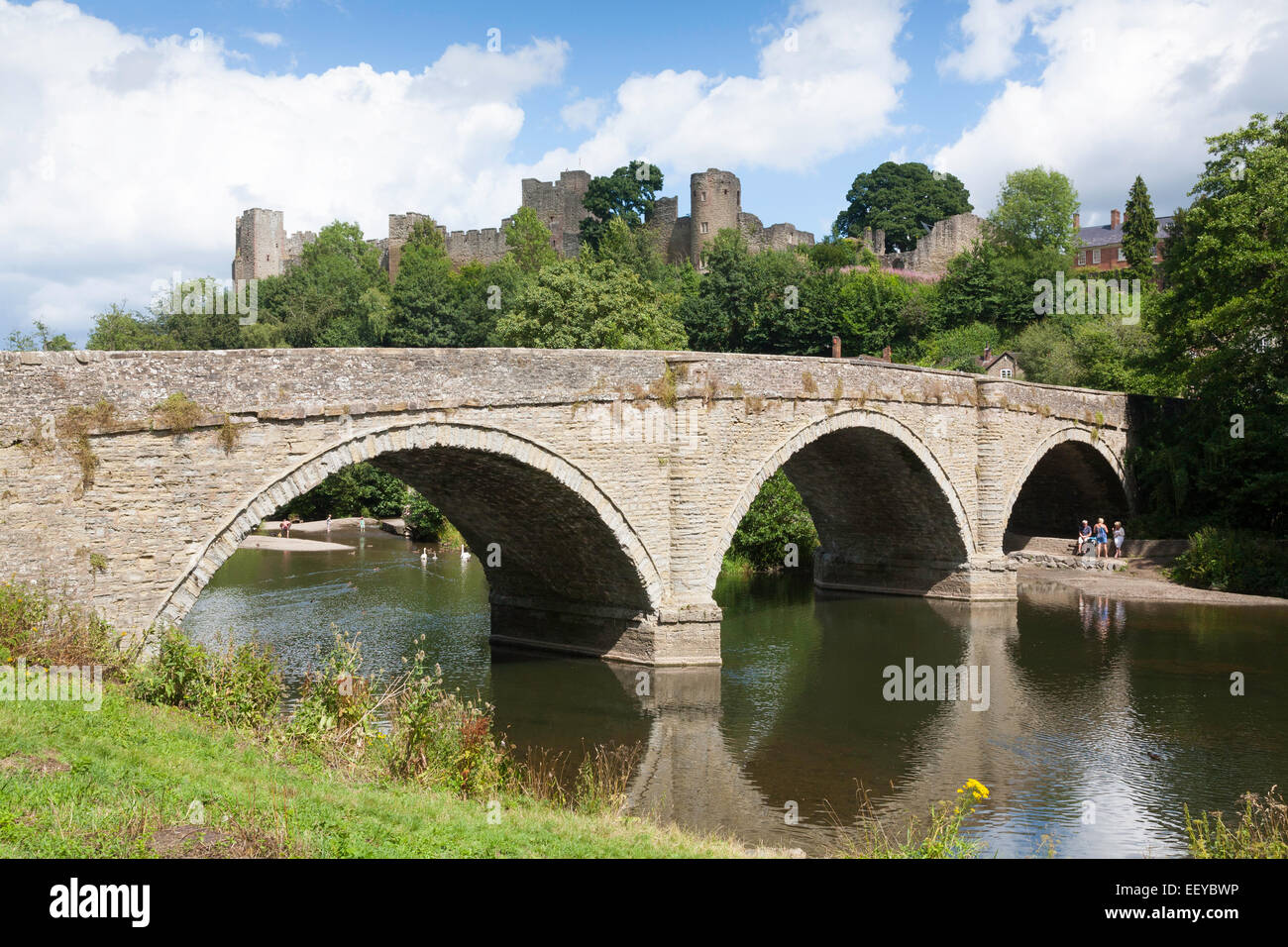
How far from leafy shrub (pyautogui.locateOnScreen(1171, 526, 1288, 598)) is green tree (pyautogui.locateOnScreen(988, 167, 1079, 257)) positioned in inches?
1251

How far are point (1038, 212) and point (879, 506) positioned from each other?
121 ft

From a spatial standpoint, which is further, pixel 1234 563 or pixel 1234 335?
pixel 1234 335

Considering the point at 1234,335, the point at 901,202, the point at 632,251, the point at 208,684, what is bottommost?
the point at 208,684

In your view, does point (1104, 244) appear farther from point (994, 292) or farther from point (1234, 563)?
point (1234, 563)

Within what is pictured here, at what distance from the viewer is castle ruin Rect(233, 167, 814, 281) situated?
59156 millimetres

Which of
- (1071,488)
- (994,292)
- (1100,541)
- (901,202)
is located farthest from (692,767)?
(901,202)

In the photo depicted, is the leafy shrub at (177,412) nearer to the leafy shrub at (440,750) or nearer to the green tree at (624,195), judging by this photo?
the leafy shrub at (440,750)

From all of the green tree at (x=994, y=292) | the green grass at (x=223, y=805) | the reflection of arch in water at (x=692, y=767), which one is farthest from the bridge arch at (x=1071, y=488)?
the green grass at (x=223, y=805)

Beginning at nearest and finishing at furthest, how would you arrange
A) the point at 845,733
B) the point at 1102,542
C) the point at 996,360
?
1. the point at 845,733
2. the point at 1102,542
3. the point at 996,360

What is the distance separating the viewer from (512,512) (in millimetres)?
16500

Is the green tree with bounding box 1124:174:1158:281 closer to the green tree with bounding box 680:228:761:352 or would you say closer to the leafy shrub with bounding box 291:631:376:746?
the green tree with bounding box 680:228:761:352

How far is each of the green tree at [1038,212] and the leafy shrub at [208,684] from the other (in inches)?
1996

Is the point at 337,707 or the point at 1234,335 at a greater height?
the point at 1234,335
